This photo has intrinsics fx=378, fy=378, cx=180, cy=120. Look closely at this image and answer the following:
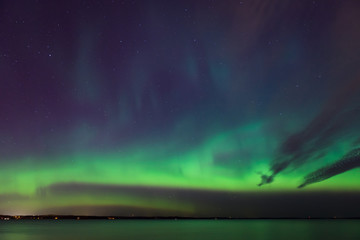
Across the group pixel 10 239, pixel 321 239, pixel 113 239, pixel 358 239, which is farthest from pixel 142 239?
pixel 358 239

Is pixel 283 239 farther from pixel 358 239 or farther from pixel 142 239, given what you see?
pixel 142 239

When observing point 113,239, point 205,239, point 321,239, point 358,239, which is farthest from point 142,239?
point 358,239

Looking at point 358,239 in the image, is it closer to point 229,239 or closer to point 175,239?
point 229,239

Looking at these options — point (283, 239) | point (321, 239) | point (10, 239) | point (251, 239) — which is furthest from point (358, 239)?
point (10, 239)

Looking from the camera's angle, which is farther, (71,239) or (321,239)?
(321,239)

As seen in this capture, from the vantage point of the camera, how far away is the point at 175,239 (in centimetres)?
6400

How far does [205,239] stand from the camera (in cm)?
6544

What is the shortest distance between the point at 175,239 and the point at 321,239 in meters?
25.2

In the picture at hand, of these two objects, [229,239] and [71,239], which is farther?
[229,239]

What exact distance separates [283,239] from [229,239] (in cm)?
918

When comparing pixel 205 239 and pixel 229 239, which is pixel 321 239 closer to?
pixel 229 239

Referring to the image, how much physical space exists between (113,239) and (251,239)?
2342 cm

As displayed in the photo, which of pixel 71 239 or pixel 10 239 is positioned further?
pixel 10 239

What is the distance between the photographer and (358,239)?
6338cm
